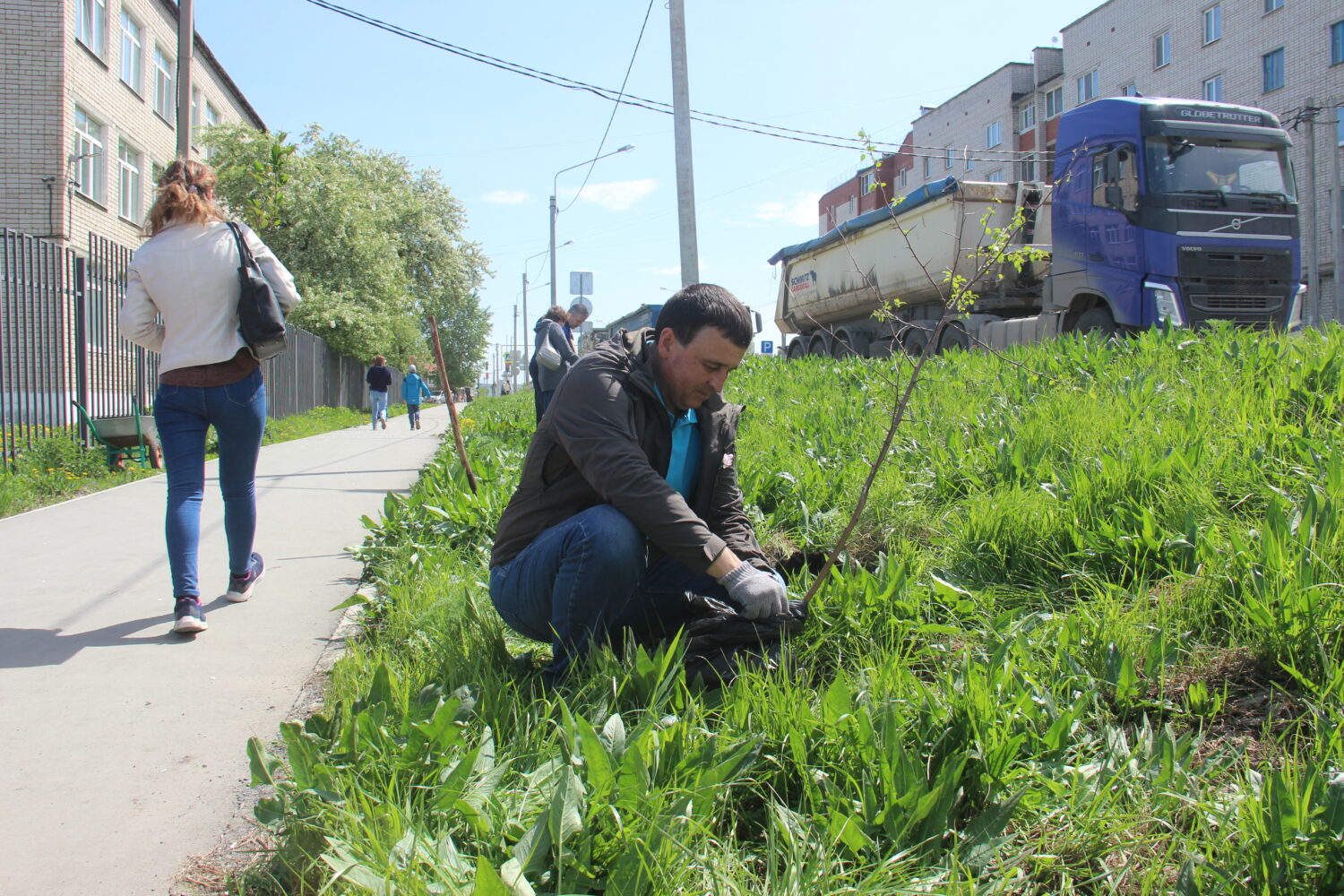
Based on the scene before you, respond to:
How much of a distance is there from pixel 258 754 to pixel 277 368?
19215mm

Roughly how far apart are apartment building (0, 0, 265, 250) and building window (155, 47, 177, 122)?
65 millimetres

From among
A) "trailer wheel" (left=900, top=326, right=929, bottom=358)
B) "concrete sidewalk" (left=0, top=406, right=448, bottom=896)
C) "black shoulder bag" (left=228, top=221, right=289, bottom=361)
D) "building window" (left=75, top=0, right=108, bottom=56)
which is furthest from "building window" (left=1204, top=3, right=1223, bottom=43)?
"black shoulder bag" (left=228, top=221, right=289, bottom=361)

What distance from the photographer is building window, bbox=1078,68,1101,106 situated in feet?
132

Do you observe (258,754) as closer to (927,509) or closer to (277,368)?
(927,509)

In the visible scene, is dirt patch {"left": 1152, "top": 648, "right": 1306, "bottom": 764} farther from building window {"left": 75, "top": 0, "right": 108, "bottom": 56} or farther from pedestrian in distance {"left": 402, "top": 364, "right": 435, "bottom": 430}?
building window {"left": 75, "top": 0, "right": 108, "bottom": 56}

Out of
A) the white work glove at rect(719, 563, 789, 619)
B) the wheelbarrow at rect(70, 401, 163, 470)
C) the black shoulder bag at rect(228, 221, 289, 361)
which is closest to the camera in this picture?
the white work glove at rect(719, 563, 789, 619)

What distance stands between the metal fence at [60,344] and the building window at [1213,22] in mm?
38108

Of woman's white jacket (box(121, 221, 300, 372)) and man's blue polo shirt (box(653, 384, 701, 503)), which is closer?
man's blue polo shirt (box(653, 384, 701, 503))

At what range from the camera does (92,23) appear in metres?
19.6

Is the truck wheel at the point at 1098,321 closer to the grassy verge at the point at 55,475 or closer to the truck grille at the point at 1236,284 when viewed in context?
the truck grille at the point at 1236,284

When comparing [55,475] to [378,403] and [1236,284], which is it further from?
[378,403]

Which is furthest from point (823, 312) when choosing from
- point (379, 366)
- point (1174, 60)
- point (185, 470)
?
point (1174, 60)

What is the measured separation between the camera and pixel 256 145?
2500cm

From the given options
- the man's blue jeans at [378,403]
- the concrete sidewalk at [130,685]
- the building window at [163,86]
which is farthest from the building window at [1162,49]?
the concrete sidewalk at [130,685]
